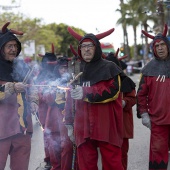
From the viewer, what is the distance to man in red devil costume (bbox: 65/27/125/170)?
379 cm

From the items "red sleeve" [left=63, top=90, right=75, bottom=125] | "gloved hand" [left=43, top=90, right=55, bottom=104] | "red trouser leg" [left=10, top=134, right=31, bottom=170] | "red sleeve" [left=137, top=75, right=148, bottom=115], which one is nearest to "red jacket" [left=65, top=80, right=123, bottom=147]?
"red sleeve" [left=63, top=90, right=75, bottom=125]

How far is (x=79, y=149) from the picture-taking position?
12.9 ft

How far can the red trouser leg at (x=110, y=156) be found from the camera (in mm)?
3799

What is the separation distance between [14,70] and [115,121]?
50.0 inches

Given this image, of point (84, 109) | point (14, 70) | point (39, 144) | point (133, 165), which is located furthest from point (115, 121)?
point (39, 144)

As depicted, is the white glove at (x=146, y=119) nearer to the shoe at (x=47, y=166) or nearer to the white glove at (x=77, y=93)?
the white glove at (x=77, y=93)

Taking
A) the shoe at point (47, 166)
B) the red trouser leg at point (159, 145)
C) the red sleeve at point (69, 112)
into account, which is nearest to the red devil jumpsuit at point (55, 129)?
the shoe at point (47, 166)

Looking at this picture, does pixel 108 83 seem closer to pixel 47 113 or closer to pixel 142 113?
pixel 142 113

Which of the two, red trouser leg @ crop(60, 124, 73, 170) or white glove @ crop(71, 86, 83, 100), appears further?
red trouser leg @ crop(60, 124, 73, 170)

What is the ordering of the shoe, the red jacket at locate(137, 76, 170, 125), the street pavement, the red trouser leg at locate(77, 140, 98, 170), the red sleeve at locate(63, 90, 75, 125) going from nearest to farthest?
the red trouser leg at locate(77, 140, 98, 170) < the red sleeve at locate(63, 90, 75, 125) < the red jacket at locate(137, 76, 170, 125) < the shoe < the street pavement

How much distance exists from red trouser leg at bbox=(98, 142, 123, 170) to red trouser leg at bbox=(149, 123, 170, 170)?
0.89m

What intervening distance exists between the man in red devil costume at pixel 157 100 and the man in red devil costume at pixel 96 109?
83 centimetres

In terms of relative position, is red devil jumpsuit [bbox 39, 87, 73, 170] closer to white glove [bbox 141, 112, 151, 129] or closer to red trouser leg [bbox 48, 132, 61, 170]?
red trouser leg [bbox 48, 132, 61, 170]

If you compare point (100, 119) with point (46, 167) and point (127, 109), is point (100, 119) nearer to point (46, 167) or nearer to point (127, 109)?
point (127, 109)
